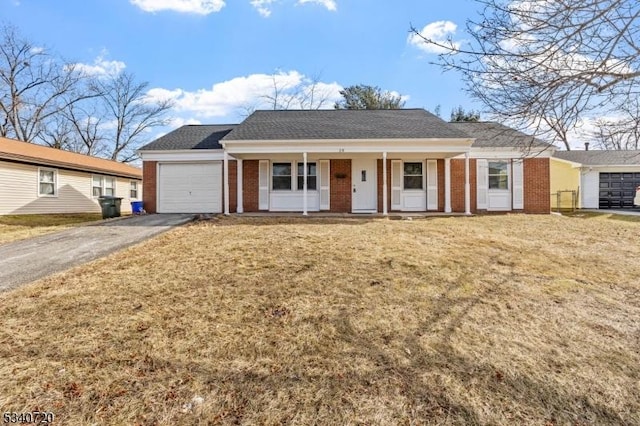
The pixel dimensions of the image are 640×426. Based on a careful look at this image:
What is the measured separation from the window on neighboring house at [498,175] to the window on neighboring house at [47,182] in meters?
20.7

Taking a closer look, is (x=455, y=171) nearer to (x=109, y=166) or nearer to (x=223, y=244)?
(x=223, y=244)

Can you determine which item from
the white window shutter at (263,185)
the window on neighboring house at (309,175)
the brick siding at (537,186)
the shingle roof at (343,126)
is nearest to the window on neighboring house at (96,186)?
the shingle roof at (343,126)

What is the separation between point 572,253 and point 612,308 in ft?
9.62

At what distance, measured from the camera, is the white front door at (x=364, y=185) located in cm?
1460

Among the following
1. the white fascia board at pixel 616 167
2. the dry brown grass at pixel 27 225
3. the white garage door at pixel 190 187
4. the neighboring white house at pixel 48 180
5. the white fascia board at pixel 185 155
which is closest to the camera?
the dry brown grass at pixel 27 225

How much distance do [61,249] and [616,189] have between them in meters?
26.6

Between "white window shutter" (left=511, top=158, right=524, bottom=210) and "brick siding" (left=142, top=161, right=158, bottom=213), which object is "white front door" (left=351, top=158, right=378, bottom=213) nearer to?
"white window shutter" (left=511, top=158, right=524, bottom=210)

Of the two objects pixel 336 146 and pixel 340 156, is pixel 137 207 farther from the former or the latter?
pixel 336 146

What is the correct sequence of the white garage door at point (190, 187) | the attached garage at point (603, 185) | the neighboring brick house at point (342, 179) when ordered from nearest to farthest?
1. the neighboring brick house at point (342, 179)
2. the white garage door at point (190, 187)
3. the attached garage at point (603, 185)

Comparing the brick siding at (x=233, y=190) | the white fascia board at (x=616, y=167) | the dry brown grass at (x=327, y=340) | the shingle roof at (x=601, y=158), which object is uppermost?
the shingle roof at (x=601, y=158)

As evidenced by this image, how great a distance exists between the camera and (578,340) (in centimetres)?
366

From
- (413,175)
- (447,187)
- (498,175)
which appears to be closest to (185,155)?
(413,175)

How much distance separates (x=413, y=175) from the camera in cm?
1473

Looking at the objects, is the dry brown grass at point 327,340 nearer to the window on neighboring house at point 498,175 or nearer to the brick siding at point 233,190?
the brick siding at point 233,190
